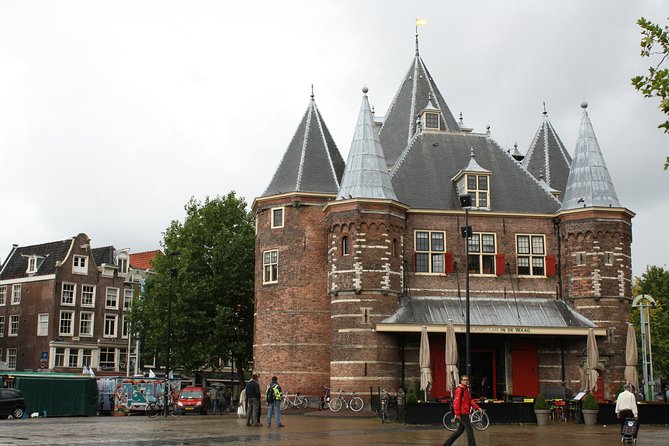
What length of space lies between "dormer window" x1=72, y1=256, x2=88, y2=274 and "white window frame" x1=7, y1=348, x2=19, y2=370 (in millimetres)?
7719

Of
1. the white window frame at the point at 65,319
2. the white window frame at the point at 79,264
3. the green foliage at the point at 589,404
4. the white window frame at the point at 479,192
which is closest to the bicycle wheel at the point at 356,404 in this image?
the green foliage at the point at 589,404

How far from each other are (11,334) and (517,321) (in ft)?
138

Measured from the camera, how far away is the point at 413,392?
104ft

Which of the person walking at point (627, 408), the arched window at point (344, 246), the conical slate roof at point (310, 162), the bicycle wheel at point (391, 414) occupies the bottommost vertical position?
the bicycle wheel at point (391, 414)

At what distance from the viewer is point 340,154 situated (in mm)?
43312

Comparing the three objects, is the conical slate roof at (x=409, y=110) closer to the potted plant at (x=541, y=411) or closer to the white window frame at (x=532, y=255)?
the white window frame at (x=532, y=255)

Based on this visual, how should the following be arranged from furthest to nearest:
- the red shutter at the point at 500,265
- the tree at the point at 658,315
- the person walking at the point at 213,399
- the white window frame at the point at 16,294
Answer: the white window frame at the point at 16,294
the tree at the point at 658,315
the person walking at the point at 213,399
the red shutter at the point at 500,265

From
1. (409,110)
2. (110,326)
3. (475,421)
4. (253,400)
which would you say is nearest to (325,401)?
(253,400)

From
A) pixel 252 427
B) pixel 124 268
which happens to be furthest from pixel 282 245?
pixel 124 268

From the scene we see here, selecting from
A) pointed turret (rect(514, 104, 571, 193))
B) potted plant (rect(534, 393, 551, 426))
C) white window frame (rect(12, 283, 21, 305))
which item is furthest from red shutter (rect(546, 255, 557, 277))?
white window frame (rect(12, 283, 21, 305))

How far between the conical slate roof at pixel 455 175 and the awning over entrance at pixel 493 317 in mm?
4740

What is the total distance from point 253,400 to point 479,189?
18.2 m

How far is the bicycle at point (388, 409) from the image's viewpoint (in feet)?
97.3

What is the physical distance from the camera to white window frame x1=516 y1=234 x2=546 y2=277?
3903 cm
